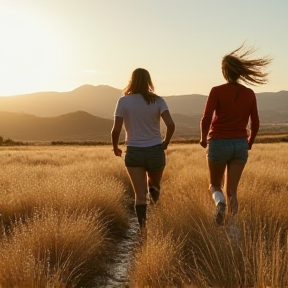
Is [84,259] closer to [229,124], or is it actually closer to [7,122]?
[229,124]

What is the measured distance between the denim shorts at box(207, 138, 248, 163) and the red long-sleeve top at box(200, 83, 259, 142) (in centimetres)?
6

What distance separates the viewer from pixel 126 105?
5098 millimetres

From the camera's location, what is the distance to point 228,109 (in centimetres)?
477

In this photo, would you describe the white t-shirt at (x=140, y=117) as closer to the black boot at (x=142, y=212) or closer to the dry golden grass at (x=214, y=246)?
the black boot at (x=142, y=212)

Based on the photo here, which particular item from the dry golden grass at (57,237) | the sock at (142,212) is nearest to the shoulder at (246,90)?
the sock at (142,212)

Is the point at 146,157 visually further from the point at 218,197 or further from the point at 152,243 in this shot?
the point at 152,243

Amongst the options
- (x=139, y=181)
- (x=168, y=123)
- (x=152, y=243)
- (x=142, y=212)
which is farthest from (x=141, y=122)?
(x=152, y=243)

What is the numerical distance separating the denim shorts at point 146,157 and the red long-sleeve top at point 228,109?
653mm

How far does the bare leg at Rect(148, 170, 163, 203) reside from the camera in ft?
17.6

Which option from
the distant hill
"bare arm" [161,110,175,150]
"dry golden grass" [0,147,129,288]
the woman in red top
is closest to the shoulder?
the woman in red top

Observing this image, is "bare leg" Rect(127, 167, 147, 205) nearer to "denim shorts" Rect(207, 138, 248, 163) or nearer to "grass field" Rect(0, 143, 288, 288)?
"grass field" Rect(0, 143, 288, 288)

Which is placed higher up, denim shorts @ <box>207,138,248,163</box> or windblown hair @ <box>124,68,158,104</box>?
windblown hair @ <box>124,68,158,104</box>

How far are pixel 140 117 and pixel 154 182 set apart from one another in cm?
91

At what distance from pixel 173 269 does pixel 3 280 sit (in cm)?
145
